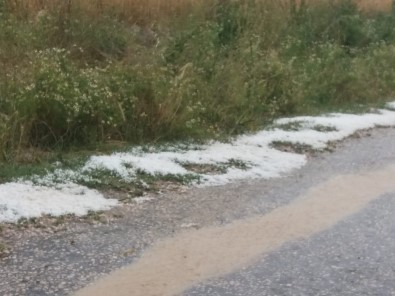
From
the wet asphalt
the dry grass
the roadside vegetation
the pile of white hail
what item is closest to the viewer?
the wet asphalt

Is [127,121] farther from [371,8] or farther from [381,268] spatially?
[371,8]

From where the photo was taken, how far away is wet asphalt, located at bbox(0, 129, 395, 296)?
547cm

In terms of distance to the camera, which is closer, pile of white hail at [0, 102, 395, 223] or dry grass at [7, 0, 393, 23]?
pile of white hail at [0, 102, 395, 223]

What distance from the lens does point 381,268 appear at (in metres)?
5.98

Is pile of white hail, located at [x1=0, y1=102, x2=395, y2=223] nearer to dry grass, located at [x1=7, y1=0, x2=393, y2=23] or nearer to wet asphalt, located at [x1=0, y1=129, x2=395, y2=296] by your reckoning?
wet asphalt, located at [x1=0, y1=129, x2=395, y2=296]

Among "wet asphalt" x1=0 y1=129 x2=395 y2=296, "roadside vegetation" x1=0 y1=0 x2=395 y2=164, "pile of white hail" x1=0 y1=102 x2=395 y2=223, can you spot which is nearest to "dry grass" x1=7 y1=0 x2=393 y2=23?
"roadside vegetation" x1=0 y1=0 x2=395 y2=164

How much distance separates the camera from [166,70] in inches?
442

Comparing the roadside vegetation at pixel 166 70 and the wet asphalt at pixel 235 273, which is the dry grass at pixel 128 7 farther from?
the wet asphalt at pixel 235 273

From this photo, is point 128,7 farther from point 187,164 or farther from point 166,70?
point 187,164

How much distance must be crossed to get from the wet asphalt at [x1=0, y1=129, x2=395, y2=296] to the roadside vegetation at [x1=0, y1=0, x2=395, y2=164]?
6.64 ft

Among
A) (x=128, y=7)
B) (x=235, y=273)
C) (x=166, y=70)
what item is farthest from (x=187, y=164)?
(x=128, y=7)

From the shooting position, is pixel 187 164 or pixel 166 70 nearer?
pixel 187 164

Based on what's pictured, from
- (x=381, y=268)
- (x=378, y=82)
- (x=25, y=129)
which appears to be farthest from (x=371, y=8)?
(x=381, y=268)

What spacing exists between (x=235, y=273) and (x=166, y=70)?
19.4ft
